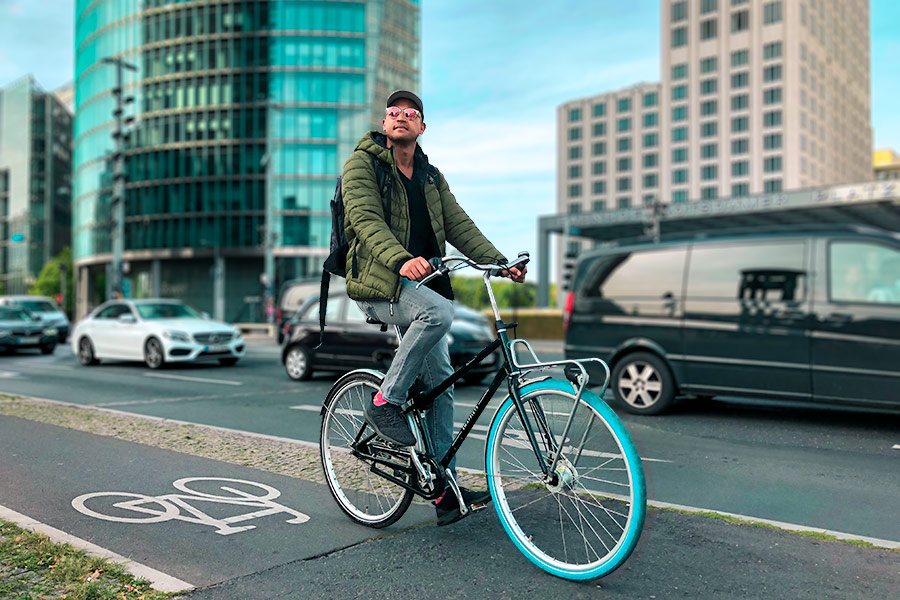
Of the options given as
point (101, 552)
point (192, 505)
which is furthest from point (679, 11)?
point (101, 552)

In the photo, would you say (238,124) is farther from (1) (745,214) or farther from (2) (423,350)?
(2) (423,350)

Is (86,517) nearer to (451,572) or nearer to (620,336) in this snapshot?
(451,572)

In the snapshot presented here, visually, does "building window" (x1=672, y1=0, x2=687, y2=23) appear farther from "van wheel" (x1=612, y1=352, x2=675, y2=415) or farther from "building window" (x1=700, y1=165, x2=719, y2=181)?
"van wheel" (x1=612, y1=352, x2=675, y2=415)

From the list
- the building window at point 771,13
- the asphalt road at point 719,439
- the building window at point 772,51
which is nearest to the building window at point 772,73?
the building window at point 772,51

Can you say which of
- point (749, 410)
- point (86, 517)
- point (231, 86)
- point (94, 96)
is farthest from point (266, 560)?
point (94, 96)

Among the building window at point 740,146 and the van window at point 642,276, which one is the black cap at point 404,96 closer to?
the van window at point 642,276

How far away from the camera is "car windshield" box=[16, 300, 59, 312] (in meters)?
26.3

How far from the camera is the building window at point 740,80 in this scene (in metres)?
87.8

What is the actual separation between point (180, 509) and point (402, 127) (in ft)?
7.64

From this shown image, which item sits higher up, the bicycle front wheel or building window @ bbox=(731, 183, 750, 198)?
building window @ bbox=(731, 183, 750, 198)

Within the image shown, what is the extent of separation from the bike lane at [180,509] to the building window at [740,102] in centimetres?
9240

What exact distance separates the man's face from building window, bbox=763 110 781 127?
90.4 m

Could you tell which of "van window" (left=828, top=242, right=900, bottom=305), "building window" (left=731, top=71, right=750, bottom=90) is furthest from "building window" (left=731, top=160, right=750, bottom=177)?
"van window" (left=828, top=242, right=900, bottom=305)

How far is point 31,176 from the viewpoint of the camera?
99.6 m
